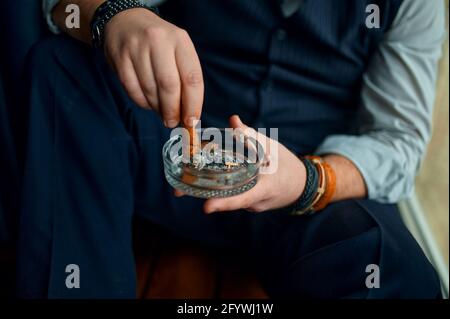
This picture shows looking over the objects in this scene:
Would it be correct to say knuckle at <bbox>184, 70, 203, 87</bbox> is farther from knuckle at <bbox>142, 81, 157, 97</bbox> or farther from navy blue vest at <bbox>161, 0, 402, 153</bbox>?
navy blue vest at <bbox>161, 0, 402, 153</bbox>

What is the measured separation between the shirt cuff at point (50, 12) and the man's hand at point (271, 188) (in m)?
0.25

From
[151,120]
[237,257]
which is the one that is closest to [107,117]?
[151,120]

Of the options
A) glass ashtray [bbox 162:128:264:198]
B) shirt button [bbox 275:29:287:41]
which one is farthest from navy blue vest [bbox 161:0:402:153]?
glass ashtray [bbox 162:128:264:198]

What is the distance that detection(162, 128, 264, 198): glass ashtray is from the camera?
42 centimetres

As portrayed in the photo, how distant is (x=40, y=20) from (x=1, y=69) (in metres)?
Answer: 0.09

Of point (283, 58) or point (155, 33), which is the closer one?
point (155, 33)

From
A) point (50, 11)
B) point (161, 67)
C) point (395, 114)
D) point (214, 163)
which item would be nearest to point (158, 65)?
point (161, 67)

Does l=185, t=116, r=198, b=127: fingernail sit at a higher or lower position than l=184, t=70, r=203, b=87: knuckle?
lower

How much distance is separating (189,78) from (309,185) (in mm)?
186

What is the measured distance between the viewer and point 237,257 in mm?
681

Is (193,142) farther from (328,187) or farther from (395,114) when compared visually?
(395,114)

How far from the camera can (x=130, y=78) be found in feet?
1.40

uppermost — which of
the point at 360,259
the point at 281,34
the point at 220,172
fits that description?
the point at 281,34

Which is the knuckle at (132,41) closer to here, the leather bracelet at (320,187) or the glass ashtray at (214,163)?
the glass ashtray at (214,163)
